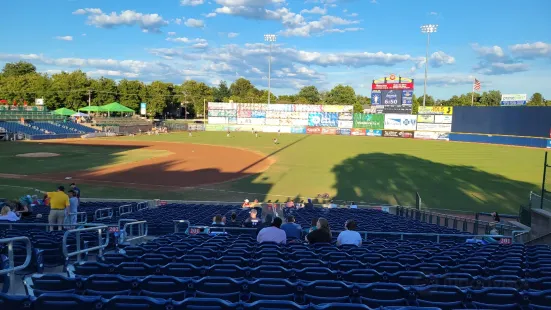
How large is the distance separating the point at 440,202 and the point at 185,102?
115881 mm

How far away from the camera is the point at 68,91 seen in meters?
91.2

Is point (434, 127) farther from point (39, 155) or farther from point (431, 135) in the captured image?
point (39, 155)

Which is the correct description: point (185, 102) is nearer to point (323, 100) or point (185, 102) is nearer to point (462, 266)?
point (323, 100)

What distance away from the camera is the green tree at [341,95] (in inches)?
5950

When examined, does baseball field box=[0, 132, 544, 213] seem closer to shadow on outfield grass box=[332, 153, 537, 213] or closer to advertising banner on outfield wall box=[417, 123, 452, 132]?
shadow on outfield grass box=[332, 153, 537, 213]

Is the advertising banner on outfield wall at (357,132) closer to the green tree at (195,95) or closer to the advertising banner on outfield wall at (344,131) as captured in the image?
the advertising banner on outfield wall at (344,131)

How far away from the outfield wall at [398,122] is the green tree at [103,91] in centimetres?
2888

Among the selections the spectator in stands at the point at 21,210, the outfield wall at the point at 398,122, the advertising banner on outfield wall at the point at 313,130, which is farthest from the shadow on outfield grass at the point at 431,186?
the advertising banner on outfield wall at the point at 313,130

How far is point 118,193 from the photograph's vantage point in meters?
25.3

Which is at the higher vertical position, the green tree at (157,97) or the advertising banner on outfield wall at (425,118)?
the green tree at (157,97)

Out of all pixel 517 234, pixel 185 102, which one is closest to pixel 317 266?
pixel 517 234

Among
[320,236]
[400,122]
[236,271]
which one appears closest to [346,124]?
[400,122]

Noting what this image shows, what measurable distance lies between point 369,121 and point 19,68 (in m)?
118

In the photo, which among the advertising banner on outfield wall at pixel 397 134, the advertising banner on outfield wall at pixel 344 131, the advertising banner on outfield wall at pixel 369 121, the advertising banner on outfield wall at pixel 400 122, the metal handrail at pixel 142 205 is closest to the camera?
the metal handrail at pixel 142 205
